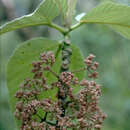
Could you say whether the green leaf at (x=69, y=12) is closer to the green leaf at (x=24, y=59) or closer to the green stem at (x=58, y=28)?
the green stem at (x=58, y=28)

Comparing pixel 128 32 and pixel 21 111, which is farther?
pixel 128 32

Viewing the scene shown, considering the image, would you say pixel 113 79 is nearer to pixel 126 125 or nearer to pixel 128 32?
pixel 126 125

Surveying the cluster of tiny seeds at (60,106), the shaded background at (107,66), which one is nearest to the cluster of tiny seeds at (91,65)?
the cluster of tiny seeds at (60,106)

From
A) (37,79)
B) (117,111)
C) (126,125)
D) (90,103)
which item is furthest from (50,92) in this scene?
(117,111)

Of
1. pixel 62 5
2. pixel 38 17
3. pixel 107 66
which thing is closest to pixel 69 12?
pixel 62 5

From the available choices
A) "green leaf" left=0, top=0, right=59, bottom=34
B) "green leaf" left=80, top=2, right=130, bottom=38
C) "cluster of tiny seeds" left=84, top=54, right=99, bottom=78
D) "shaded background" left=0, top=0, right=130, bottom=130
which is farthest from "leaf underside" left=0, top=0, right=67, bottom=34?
"shaded background" left=0, top=0, right=130, bottom=130

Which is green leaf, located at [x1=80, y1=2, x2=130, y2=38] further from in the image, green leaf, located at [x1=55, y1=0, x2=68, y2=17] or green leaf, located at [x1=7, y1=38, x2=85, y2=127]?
green leaf, located at [x1=7, y1=38, x2=85, y2=127]
